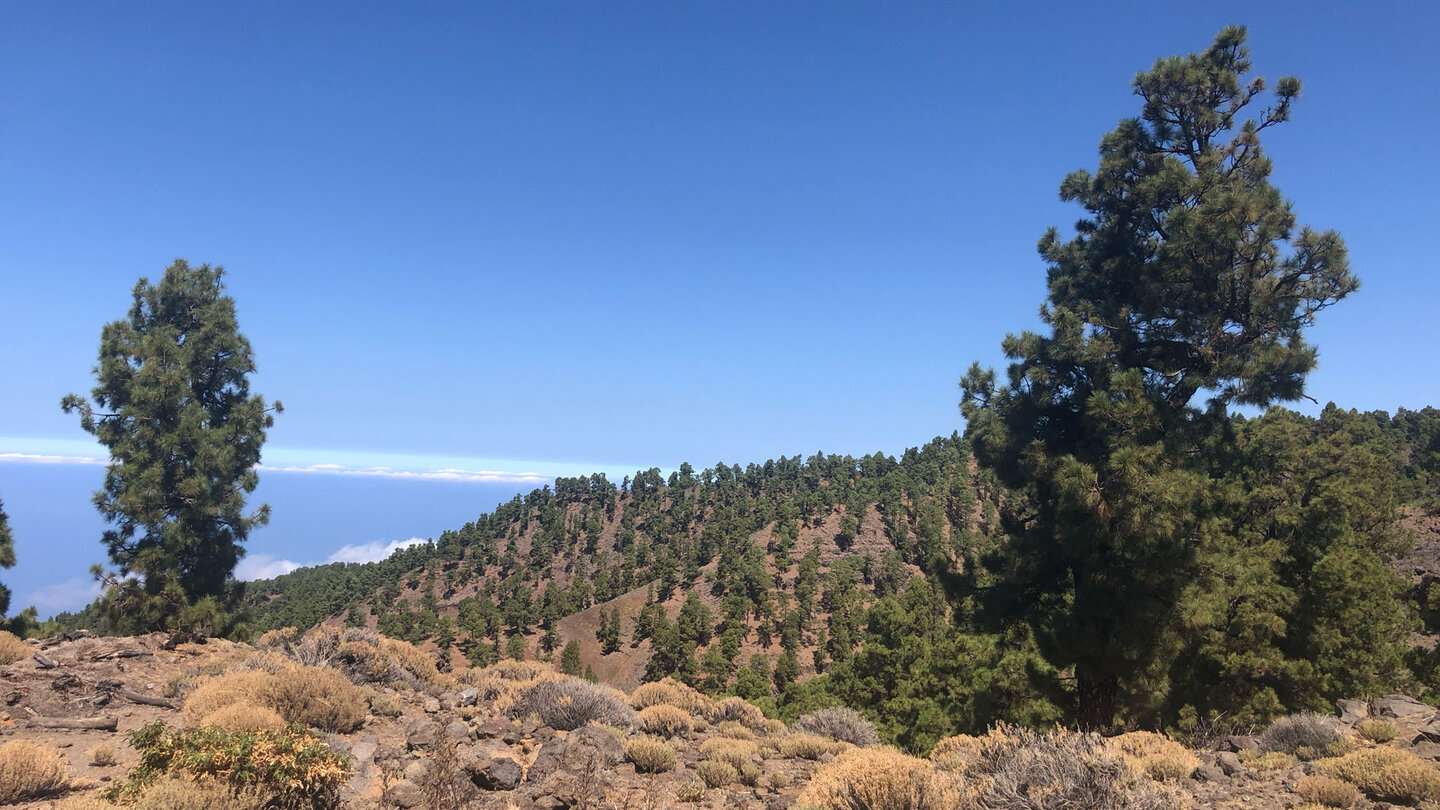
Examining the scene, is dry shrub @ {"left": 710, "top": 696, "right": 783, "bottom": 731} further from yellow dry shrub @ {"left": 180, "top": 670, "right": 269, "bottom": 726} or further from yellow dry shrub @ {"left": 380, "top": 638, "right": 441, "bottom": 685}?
yellow dry shrub @ {"left": 180, "top": 670, "right": 269, "bottom": 726}

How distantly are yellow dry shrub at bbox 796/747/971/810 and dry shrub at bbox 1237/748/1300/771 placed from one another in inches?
181

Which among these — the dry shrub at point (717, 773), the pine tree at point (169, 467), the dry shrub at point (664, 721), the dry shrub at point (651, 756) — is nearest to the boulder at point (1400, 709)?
the dry shrub at point (717, 773)

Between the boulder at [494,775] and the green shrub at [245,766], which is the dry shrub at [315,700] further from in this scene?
the boulder at [494,775]

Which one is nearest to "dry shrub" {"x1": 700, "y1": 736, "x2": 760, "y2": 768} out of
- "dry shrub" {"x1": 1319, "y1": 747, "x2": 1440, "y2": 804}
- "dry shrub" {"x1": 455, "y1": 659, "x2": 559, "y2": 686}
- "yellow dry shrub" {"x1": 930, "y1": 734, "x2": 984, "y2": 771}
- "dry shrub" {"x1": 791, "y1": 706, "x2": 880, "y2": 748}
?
"dry shrub" {"x1": 791, "y1": 706, "x2": 880, "y2": 748}

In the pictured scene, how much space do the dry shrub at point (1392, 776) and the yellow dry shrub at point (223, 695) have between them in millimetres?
12519

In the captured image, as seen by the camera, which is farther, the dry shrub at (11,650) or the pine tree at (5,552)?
the pine tree at (5,552)

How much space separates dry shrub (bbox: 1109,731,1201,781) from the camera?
24.6 ft

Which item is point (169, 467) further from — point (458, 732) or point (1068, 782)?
point (1068, 782)

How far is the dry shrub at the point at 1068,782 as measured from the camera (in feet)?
18.7

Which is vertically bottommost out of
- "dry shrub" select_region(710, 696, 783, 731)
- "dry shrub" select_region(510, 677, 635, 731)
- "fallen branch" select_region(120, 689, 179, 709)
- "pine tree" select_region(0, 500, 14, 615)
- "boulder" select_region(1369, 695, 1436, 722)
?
"boulder" select_region(1369, 695, 1436, 722)

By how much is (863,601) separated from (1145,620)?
175 feet

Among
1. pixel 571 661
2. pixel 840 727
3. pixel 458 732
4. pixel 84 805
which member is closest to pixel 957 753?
pixel 840 727

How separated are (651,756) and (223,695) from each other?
5485 mm

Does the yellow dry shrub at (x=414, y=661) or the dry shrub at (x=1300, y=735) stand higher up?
the yellow dry shrub at (x=414, y=661)
